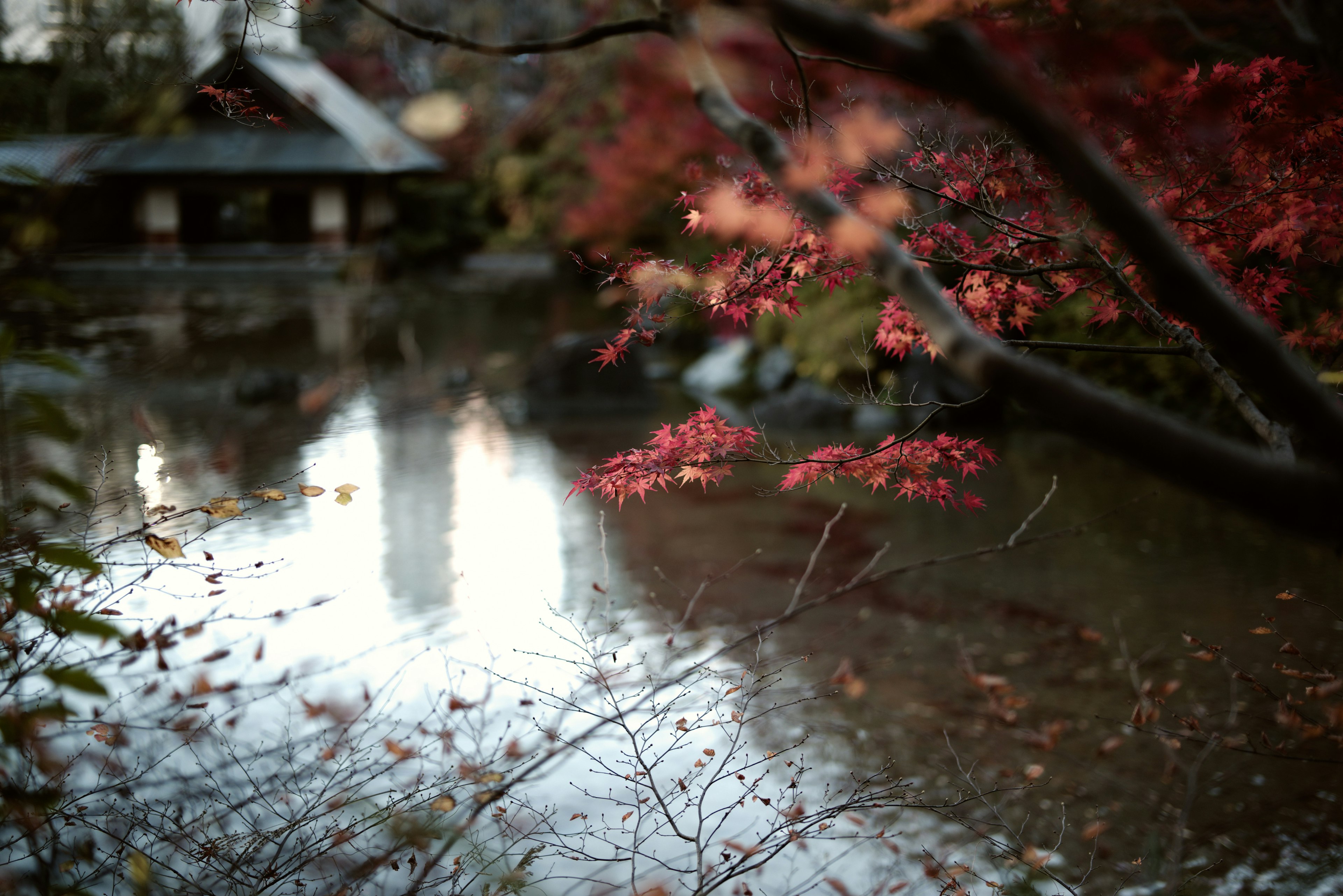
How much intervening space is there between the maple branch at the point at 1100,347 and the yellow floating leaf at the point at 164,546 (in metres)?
1.73

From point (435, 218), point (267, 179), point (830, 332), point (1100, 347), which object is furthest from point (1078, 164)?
point (435, 218)

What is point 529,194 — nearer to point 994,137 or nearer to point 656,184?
point 656,184

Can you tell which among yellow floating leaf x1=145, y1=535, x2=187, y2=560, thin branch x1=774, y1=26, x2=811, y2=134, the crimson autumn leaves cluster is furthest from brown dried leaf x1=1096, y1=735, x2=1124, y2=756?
yellow floating leaf x1=145, y1=535, x2=187, y2=560

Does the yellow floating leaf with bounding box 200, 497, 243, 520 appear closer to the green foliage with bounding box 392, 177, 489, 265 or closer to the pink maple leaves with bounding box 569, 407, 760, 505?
the pink maple leaves with bounding box 569, 407, 760, 505

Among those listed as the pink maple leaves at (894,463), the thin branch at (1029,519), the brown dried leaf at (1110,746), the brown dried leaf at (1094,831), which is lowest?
the brown dried leaf at (1094,831)

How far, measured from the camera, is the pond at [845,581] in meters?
3.24

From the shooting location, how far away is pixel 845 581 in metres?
5.04

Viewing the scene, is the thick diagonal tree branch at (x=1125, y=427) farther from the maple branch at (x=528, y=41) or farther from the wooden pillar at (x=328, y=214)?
the wooden pillar at (x=328, y=214)

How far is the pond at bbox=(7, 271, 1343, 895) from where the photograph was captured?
324 cm

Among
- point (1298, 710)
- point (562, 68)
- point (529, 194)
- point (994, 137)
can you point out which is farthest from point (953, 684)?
point (529, 194)

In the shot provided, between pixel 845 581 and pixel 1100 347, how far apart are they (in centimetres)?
305

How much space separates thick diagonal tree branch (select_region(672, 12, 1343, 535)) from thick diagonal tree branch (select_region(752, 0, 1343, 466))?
3.0 inches

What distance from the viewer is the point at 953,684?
13.3 ft

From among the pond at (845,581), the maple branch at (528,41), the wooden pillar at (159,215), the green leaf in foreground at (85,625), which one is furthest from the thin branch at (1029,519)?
the wooden pillar at (159,215)
